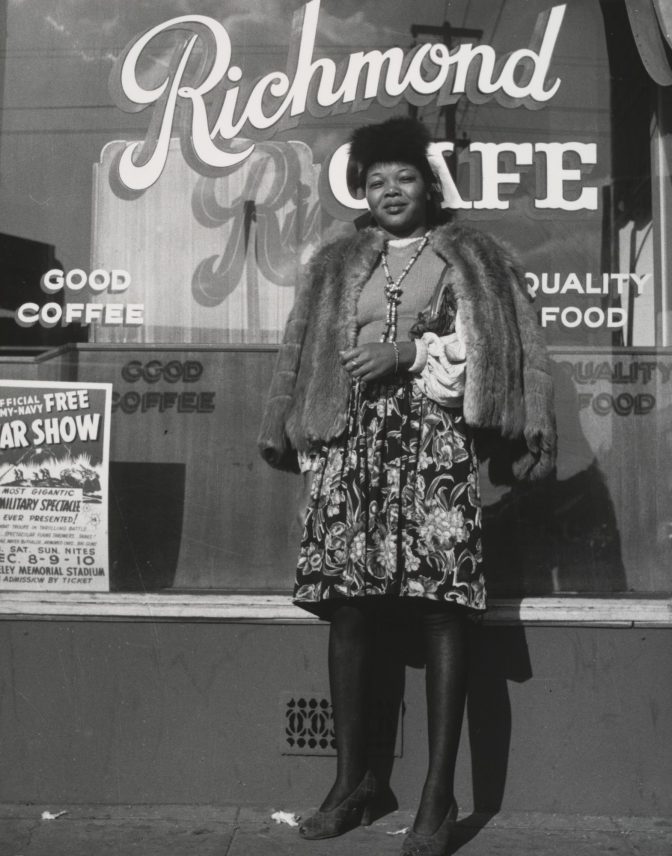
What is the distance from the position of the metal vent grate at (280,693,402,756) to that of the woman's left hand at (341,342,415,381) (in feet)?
3.85

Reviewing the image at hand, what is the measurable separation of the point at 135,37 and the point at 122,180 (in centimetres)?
55

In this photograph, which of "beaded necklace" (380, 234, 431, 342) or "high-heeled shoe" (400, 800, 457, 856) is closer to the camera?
"high-heeled shoe" (400, 800, 457, 856)

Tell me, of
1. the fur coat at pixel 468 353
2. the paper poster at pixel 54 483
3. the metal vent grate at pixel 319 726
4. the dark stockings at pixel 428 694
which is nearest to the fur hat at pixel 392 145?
the fur coat at pixel 468 353

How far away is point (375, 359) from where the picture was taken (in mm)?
3268

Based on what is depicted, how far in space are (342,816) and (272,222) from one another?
2.12 metres

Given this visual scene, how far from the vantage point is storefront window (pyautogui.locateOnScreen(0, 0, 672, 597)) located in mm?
3891

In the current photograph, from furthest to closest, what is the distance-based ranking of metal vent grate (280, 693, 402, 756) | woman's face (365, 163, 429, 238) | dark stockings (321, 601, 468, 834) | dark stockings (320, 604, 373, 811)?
metal vent grate (280, 693, 402, 756)
woman's face (365, 163, 429, 238)
dark stockings (320, 604, 373, 811)
dark stockings (321, 601, 468, 834)

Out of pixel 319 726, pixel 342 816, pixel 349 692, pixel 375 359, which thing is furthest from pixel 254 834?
pixel 375 359

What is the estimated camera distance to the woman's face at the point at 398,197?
3.53 meters

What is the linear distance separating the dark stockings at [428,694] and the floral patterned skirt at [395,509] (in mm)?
102

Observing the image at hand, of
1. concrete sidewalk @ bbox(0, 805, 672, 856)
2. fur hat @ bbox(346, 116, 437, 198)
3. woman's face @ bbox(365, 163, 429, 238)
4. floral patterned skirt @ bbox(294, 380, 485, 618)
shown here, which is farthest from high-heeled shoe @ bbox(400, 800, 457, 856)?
fur hat @ bbox(346, 116, 437, 198)

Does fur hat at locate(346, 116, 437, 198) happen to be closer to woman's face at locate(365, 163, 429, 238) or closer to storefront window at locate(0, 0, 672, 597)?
woman's face at locate(365, 163, 429, 238)

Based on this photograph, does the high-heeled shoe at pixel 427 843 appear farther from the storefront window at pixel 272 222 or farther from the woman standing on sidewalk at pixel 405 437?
the storefront window at pixel 272 222

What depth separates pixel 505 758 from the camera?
11.9 feet
